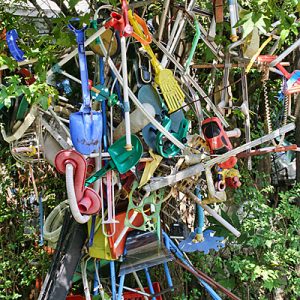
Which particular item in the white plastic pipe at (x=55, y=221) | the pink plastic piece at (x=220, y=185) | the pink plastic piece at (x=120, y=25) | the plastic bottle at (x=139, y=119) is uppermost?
the pink plastic piece at (x=120, y=25)

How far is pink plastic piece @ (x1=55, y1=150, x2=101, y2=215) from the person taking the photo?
2.31 metres

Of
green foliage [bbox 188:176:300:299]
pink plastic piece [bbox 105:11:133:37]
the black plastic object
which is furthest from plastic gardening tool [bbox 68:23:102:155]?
green foliage [bbox 188:176:300:299]

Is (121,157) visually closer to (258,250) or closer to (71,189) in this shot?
(71,189)

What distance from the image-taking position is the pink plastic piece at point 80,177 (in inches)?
91.1

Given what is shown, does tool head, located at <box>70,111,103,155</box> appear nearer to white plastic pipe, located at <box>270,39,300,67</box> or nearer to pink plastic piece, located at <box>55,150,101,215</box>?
pink plastic piece, located at <box>55,150,101,215</box>

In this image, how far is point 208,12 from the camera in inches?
123

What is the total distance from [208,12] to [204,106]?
0.67 m

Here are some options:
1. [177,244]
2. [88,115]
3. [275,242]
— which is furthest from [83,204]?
[275,242]

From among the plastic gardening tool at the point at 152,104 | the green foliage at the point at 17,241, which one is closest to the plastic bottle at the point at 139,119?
the plastic gardening tool at the point at 152,104

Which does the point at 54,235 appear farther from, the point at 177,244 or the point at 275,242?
the point at 275,242

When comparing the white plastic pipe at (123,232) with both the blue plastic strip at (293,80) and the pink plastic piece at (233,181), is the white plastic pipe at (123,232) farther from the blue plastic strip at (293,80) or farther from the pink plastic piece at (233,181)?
the blue plastic strip at (293,80)

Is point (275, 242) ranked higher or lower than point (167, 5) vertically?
lower

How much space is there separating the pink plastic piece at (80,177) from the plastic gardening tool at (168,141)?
18.8 inches

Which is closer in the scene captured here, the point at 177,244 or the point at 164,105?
the point at 164,105
